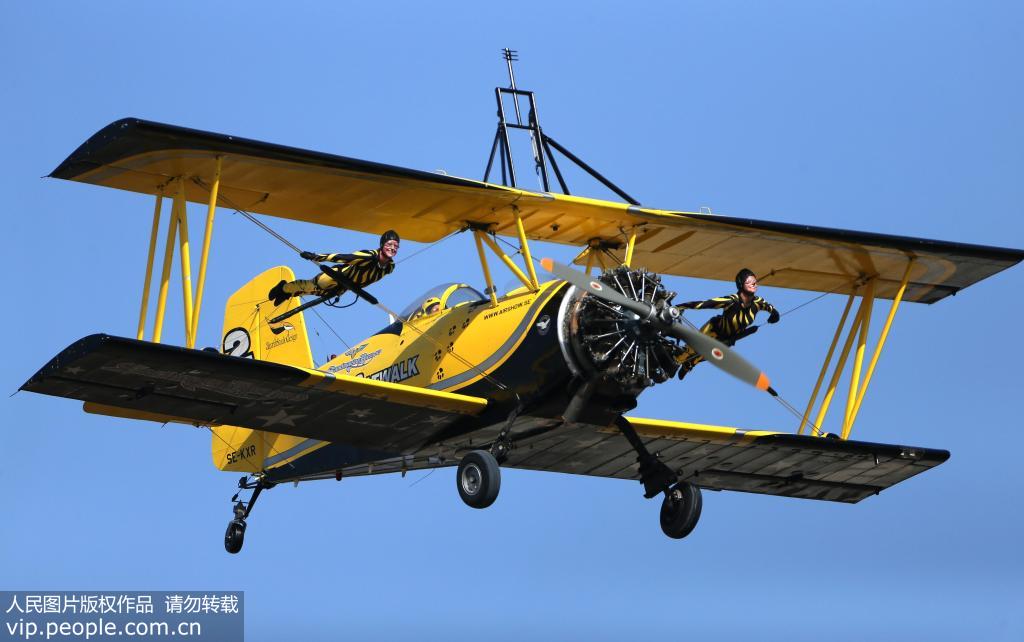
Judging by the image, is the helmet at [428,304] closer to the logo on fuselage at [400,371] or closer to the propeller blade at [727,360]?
the logo on fuselage at [400,371]

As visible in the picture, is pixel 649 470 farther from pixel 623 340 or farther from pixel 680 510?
pixel 623 340

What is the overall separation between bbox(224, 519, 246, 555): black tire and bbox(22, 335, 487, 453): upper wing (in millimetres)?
3955

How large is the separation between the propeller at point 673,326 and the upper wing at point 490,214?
2.26m

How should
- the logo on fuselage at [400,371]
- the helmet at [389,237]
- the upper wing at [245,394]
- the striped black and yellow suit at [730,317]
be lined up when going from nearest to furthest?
the upper wing at [245,394] → the helmet at [389,237] → the striped black and yellow suit at [730,317] → the logo on fuselage at [400,371]

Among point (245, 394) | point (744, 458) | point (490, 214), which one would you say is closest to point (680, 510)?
point (744, 458)

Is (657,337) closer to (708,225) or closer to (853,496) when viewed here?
(708,225)

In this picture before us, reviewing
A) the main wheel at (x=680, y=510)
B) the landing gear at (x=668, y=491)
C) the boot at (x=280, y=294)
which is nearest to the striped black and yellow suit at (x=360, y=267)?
the boot at (x=280, y=294)

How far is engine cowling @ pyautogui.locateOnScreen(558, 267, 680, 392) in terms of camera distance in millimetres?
19156

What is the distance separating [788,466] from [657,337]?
5.93m

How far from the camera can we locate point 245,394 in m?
19.9

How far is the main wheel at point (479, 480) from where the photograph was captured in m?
19.2

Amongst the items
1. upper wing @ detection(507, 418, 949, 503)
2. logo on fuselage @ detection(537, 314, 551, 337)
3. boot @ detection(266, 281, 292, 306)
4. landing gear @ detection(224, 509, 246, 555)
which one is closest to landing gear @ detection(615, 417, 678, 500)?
upper wing @ detection(507, 418, 949, 503)

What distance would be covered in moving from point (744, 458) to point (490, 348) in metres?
4.99

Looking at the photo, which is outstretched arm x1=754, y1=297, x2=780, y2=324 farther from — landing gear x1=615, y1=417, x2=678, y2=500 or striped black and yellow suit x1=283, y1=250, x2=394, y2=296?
striped black and yellow suit x1=283, y1=250, x2=394, y2=296
